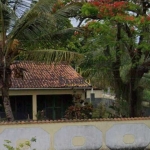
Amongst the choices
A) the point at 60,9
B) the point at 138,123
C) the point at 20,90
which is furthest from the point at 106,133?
the point at 20,90

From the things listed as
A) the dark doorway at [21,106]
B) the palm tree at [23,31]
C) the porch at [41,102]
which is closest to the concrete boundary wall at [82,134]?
the palm tree at [23,31]

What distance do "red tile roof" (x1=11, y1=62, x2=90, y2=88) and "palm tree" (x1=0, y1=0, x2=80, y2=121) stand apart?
615 cm

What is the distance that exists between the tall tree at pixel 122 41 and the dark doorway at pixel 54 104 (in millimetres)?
4869

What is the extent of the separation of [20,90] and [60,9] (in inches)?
300

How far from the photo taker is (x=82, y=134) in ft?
39.7

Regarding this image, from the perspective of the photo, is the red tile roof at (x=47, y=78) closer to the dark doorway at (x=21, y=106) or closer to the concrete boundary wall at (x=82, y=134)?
the dark doorway at (x=21, y=106)

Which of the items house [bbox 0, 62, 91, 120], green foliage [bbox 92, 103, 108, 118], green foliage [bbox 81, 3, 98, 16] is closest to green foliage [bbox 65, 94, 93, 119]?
green foliage [bbox 92, 103, 108, 118]

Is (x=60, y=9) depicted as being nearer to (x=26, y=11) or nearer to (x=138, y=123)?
(x=26, y=11)

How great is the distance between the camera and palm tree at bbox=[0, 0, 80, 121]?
39.7ft

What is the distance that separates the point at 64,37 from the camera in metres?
14.1

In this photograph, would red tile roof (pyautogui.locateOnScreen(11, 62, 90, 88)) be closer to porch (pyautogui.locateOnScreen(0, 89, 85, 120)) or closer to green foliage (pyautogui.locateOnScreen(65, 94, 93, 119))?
porch (pyautogui.locateOnScreen(0, 89, 85, 120))

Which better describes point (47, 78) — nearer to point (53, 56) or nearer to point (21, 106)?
point (21, 106)

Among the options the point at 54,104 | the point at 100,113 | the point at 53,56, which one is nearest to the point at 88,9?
the point at 53,56

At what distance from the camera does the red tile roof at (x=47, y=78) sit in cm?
2011
